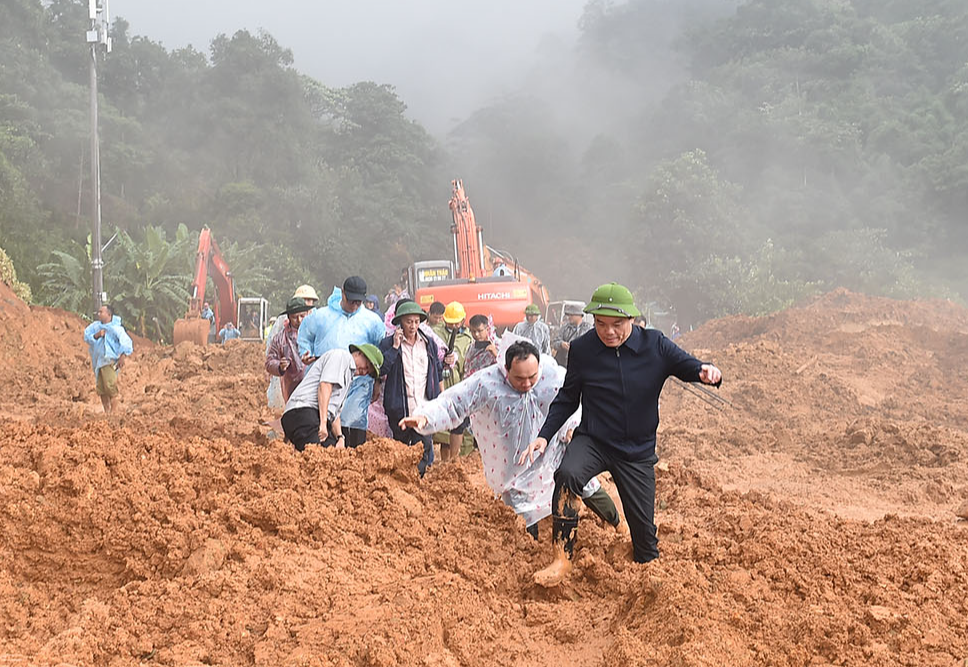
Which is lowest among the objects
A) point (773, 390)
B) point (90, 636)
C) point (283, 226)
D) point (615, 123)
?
point (773, 390)

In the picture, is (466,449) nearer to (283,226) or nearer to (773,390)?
(773,390)

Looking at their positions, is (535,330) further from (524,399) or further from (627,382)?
(627,382)

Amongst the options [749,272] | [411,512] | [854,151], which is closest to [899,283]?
[749,272]

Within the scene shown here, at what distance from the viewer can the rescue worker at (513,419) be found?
5441 millimetres

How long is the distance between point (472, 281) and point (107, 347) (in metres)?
7.76

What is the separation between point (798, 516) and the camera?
577 centimetres

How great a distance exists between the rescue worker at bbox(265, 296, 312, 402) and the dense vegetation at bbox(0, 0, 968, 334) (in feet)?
70.3

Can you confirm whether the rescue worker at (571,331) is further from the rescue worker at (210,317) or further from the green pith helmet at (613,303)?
the rescue worker at (210,317)

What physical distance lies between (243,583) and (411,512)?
1.08 meters

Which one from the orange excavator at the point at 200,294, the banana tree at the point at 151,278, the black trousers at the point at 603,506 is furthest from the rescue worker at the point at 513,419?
the banana tree at the point at 151,278

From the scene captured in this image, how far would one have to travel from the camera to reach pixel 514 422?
5562 mm

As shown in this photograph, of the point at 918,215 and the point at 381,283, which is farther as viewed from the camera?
the point at 381,283

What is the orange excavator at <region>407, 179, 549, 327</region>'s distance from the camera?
687 inches

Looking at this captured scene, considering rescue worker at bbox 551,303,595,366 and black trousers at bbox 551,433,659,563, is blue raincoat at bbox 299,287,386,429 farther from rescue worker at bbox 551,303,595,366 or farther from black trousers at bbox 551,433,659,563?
rescue worker at bbox 551,303,595,366
